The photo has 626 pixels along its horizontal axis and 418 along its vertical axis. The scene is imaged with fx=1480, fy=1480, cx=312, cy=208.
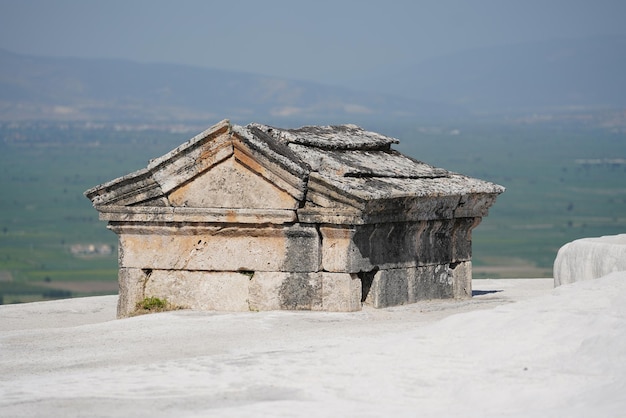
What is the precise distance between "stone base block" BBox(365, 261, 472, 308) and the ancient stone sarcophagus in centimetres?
2

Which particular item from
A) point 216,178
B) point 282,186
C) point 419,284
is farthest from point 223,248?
point 419,284

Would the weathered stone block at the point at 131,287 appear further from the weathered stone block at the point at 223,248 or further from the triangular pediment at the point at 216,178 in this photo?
the triangular pediment at the point at 216,178

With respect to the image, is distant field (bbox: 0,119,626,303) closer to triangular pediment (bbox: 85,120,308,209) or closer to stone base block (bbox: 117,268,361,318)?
stone base block (bbox: 117,268,361,318)

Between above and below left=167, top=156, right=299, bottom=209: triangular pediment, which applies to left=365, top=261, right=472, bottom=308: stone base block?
below

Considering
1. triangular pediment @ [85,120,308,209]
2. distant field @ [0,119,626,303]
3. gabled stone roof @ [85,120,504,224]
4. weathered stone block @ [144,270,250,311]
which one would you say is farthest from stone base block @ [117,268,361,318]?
distant field @ [0,119,626,303]

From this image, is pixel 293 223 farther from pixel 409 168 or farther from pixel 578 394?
pixel 578 394

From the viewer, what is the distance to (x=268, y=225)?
499 inches

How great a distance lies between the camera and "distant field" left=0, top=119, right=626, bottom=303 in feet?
247

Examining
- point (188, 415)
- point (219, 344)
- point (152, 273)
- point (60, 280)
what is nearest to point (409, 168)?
point (152, 273)

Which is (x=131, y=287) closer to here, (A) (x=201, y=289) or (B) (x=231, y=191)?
(A) (x=201, y=289)

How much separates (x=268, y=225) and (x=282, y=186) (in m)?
0.36

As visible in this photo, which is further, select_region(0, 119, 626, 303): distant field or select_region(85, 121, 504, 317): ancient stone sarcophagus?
select_region(0, 119, 626, 303): distant field

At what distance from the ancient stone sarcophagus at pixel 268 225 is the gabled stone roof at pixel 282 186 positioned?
12 millimetres

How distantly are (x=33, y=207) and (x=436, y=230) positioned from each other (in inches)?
4292
